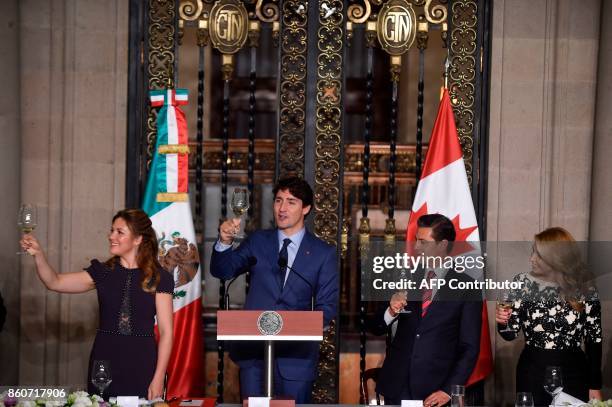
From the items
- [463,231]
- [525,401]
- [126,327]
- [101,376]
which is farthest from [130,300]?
[463,231]

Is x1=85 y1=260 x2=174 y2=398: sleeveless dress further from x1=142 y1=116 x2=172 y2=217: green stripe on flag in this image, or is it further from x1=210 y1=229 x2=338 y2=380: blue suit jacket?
x1=142 y1=116 x2=172 y2=217: green stripe on flag

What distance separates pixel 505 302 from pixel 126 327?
1.68 metres

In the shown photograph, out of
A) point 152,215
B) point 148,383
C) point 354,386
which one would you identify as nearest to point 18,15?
point 152,215

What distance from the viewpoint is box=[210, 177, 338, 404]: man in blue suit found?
4.97m

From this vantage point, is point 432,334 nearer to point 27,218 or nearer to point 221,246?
point 221,246

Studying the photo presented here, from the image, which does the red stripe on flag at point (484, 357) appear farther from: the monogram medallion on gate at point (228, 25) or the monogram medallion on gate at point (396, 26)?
the monogram medallion on gate at point (228, 25)

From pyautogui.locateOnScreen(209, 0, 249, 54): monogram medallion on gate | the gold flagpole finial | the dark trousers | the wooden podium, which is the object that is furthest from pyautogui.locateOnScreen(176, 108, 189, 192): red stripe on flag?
the wooden podium

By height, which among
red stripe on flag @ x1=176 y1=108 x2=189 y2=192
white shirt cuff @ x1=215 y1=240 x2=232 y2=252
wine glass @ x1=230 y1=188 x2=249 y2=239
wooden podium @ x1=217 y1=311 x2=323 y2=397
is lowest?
wooden podium @ x1=217 y1=311 x2=323 y2=397

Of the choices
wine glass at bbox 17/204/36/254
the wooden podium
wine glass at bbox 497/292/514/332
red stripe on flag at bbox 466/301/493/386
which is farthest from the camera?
red stripe on flag at bbox 466/301/493/386

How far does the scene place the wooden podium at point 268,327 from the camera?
12.9 ft

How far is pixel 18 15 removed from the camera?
6203mm

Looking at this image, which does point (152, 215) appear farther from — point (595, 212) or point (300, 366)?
point (595, 212)

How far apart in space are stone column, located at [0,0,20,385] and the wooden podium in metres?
2.54

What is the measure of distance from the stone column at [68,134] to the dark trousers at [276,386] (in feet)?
5.39
